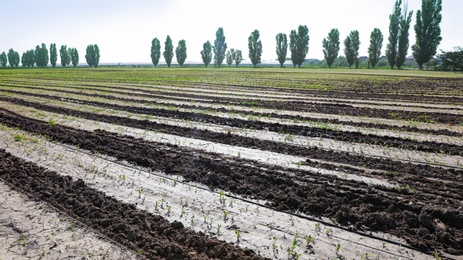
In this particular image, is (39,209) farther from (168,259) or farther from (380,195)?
(380,195)

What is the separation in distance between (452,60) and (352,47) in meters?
20.6

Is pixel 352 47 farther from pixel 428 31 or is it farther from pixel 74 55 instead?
pixel 74 55

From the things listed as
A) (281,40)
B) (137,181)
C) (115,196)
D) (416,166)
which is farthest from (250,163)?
(281,40)

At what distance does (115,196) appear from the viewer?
4.82 m

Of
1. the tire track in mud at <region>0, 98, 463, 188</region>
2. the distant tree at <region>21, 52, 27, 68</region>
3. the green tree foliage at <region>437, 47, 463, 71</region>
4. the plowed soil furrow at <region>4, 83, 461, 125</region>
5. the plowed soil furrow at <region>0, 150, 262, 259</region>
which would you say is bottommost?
the plowed soil furrow at <region>0, 150, 262, 259</region>

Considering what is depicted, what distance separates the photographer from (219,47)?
3342 inches

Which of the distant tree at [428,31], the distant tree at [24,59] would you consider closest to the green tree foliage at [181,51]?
the distant tree at [24,59]

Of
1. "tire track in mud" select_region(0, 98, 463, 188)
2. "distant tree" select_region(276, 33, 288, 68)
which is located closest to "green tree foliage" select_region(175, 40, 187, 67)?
"distant tree" select_region(276, 33, 288, 68)

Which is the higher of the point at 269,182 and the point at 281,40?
the point at 281,40

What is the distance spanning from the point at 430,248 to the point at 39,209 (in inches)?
179

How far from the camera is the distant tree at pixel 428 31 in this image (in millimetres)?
53469

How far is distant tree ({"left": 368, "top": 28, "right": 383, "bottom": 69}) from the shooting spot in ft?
213

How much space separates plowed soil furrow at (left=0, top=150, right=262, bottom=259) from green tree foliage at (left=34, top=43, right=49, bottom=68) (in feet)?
338

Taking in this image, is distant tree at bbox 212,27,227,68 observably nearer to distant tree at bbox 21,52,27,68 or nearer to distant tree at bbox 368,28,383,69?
distant tree at bbox 368,28,383,69
